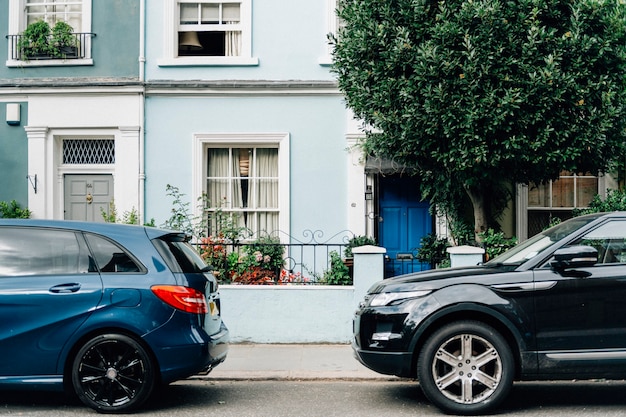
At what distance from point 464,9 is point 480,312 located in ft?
15.6

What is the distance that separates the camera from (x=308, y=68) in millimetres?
13516

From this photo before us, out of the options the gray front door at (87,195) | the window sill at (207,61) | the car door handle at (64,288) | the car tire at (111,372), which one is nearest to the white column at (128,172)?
the gray front door at (87,195)

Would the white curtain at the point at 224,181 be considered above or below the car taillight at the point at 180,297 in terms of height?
above

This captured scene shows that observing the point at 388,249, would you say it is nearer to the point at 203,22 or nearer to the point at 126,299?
the point at 203,22

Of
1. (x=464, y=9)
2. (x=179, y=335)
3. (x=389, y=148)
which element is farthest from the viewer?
(x=389, y=148)

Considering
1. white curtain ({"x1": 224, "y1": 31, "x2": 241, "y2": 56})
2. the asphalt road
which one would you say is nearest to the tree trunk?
the asphalt road

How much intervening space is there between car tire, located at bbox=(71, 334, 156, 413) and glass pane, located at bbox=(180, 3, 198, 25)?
8242mm

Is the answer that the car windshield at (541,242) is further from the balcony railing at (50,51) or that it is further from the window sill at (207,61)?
the balcony railing at (50,51)

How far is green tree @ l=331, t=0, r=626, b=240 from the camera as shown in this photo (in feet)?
33.3

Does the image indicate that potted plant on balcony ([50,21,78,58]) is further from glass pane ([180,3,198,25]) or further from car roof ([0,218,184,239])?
car roof ([0,218,184,239])

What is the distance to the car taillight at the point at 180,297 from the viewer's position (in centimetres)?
696

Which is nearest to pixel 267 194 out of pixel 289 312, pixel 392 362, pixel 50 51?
pixel 289 312

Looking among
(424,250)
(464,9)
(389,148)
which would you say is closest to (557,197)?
(424,250)

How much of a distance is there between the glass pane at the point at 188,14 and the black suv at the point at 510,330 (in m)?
8.48
